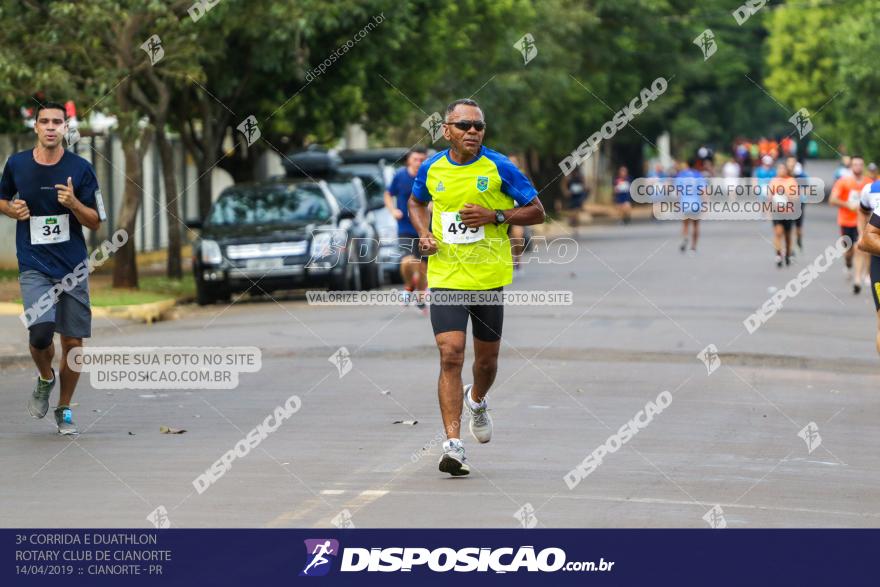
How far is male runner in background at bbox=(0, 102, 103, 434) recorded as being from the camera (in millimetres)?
11602

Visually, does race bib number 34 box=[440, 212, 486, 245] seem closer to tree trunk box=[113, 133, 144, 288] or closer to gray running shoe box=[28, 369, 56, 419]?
gray running shoe box=[28, 369, 56, 419]

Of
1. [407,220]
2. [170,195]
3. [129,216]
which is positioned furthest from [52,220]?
[170,195]

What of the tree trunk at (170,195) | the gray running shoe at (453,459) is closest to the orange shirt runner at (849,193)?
the tree trunk at (170,195)

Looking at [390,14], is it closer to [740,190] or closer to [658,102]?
[740,190]

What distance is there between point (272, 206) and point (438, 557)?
18278mm

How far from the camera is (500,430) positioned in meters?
12.1

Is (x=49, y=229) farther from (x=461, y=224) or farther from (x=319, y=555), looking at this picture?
(x=319, y=555)

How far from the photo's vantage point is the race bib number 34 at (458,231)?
10211 mm

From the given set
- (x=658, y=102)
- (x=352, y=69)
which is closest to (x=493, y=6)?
(x=352, y=69)

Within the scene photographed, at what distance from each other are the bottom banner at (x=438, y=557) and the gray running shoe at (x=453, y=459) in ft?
5.70

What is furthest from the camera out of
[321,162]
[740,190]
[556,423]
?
[740,190]

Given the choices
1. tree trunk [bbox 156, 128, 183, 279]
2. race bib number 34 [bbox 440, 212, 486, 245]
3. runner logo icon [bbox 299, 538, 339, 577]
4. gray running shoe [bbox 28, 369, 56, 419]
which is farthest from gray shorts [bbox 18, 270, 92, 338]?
tree trunk [bbox 156, 128, 183, 279]

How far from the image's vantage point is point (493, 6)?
44.0m

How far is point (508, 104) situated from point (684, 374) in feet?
105
